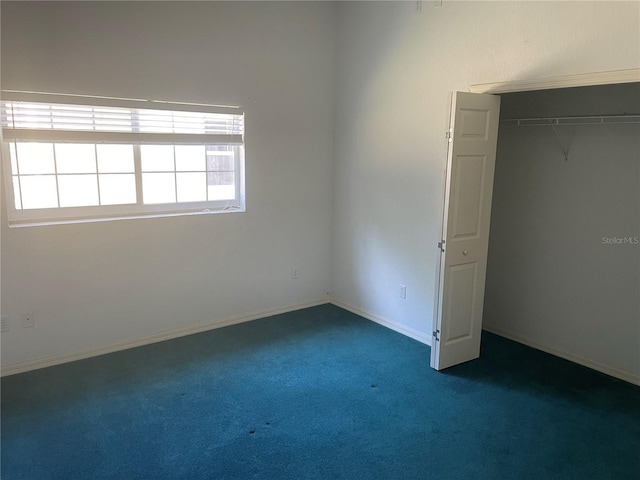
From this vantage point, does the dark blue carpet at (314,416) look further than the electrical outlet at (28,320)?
No

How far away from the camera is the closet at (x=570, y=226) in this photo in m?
3.42

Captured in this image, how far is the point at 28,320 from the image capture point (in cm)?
342

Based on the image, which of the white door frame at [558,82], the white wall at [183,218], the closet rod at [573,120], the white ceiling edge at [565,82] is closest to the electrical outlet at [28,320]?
the white wall at [183,218]

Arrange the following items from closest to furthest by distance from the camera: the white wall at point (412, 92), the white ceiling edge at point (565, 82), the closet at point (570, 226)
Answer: the white ceiling edge at point (565, 82) < the white wall at point (412, 92) < the closet at point (570, 226)

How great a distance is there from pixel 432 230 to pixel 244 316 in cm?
193

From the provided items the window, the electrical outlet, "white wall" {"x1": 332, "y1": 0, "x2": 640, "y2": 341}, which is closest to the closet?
"white wall" {"x1": 332, "y1": 0, "x2": 640, "y2": 341}

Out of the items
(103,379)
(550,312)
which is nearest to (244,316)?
(103,379)

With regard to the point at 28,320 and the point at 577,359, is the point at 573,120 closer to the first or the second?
the point at 577,359

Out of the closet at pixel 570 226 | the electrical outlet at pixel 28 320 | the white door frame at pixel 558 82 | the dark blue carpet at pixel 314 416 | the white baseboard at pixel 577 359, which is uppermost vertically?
the white door frame at pixel 558 82

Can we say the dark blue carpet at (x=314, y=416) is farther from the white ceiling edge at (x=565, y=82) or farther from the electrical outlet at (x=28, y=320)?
the white ceiling edge at (x=565, y=82)

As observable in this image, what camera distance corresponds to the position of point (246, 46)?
162 inches

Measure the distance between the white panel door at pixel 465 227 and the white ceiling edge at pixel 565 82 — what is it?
0.11m

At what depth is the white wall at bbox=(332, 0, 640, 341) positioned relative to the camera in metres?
2.91

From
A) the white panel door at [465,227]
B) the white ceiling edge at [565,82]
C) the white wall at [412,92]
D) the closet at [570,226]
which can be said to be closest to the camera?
the white ceiling edge at [565,82]
